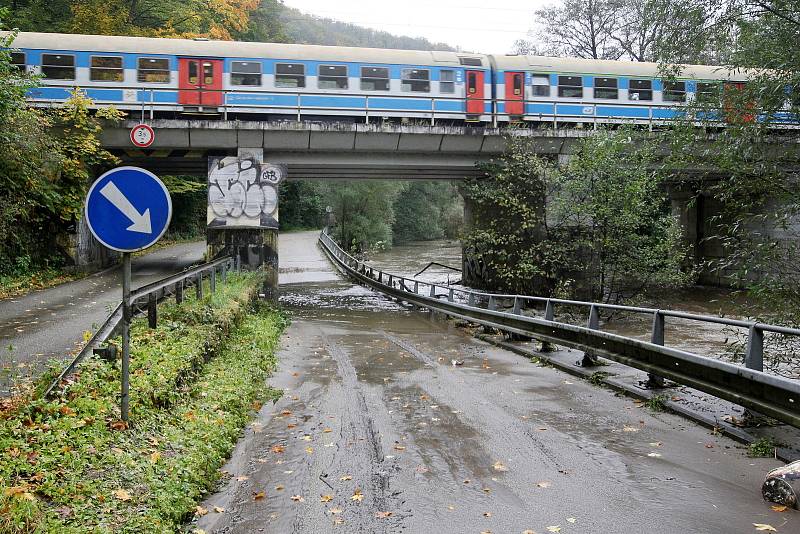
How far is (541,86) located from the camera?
2669 cm

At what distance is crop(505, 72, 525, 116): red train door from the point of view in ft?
86.4

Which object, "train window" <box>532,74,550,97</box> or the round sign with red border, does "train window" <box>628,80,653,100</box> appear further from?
the round sign with red border

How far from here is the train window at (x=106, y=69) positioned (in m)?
23.1

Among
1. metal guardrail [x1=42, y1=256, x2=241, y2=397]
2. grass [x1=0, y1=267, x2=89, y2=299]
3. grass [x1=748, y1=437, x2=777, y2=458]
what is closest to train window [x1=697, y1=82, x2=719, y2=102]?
grass [x1=748, y1=437, x2=777, y2=458]

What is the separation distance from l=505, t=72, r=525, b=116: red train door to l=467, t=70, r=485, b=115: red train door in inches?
43.8

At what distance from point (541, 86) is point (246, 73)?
12.3 m

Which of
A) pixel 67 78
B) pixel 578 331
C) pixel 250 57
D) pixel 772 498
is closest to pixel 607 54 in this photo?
pixel 250 57

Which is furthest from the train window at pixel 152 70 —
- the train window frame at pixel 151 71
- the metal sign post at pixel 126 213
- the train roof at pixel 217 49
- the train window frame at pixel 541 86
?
the metal sign post at pixel 126 213

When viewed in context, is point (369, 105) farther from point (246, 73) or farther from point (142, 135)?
point (142, 135)

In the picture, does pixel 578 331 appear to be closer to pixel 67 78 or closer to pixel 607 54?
pixel 67 78

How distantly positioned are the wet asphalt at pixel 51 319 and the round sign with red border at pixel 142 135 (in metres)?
4.62

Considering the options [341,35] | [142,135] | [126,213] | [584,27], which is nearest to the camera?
[126,213]

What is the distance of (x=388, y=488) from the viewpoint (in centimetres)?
496

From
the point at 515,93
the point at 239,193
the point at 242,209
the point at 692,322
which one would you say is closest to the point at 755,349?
the point at 692,322
